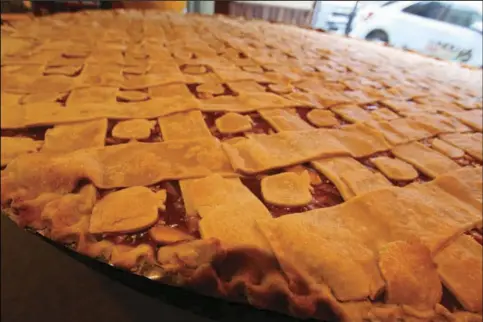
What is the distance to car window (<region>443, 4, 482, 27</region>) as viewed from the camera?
4855 mm

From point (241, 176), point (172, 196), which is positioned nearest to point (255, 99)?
point (241, 176)

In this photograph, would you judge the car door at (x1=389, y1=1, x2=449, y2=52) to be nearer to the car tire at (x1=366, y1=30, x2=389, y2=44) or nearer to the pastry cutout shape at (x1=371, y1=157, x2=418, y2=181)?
the car tire at (x1=366, y1=30, x2=389, y2=44)

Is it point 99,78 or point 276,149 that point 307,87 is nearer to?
point 276,149

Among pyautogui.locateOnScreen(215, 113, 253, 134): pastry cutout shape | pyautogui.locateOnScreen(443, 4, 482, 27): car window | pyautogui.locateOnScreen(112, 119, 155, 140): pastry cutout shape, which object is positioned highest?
pyautogui.locateOnScreen(443, 4, 482, 27): car window

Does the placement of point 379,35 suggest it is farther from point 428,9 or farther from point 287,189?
point 287,189

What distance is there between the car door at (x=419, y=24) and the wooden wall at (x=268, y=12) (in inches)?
57.3

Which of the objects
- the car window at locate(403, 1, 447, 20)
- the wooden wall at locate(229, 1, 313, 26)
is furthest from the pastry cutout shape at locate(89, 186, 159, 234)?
the car window at locate(403, 1, 447, 20)

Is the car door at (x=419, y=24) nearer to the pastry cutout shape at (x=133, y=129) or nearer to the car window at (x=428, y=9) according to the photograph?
the car window at (x=428, y=9)

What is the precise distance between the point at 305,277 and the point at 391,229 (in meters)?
0.23

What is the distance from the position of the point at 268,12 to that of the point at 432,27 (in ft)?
8.45

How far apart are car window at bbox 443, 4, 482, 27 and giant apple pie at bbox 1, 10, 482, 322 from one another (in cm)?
466

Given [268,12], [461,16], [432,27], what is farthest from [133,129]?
[461,16]

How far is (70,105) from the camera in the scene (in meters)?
0.95

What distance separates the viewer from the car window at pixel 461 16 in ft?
15.9
